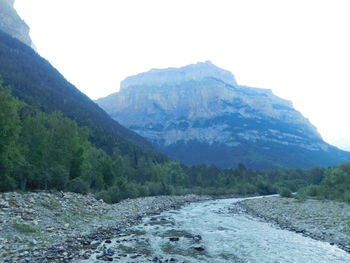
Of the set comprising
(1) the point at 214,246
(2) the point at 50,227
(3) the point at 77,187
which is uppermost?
(2) the point at 50,227

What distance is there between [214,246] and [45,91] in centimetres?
13695

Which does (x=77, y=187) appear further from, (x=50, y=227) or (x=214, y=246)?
(x=214, y=246)

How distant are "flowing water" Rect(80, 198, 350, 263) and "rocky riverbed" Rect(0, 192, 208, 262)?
165cm

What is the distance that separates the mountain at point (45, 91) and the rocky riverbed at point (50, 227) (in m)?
82.3

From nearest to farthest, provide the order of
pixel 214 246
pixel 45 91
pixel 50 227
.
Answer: pixel 50 227, pixel 214 246, pixel 45 91

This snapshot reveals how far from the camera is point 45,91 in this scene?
13912cm

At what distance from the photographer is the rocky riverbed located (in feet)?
53.3

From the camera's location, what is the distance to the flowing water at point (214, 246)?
18.4 metres

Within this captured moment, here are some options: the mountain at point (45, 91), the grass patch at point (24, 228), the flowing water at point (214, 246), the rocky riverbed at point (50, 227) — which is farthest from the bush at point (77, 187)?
the mountain at point (45, 91)

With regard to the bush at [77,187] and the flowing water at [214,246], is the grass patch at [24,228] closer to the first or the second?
the flowing water at [214,246]

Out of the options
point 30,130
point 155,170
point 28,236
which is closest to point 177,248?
point 28,236

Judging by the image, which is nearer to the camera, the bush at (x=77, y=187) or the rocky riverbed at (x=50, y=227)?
the rocky riverbed at (x=50, y=227)

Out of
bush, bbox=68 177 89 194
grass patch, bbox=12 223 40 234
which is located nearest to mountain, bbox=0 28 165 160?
bush, bbox=68 177 89 194

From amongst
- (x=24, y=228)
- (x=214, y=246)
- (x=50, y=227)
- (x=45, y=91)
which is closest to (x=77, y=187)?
(x=50, y=227)
